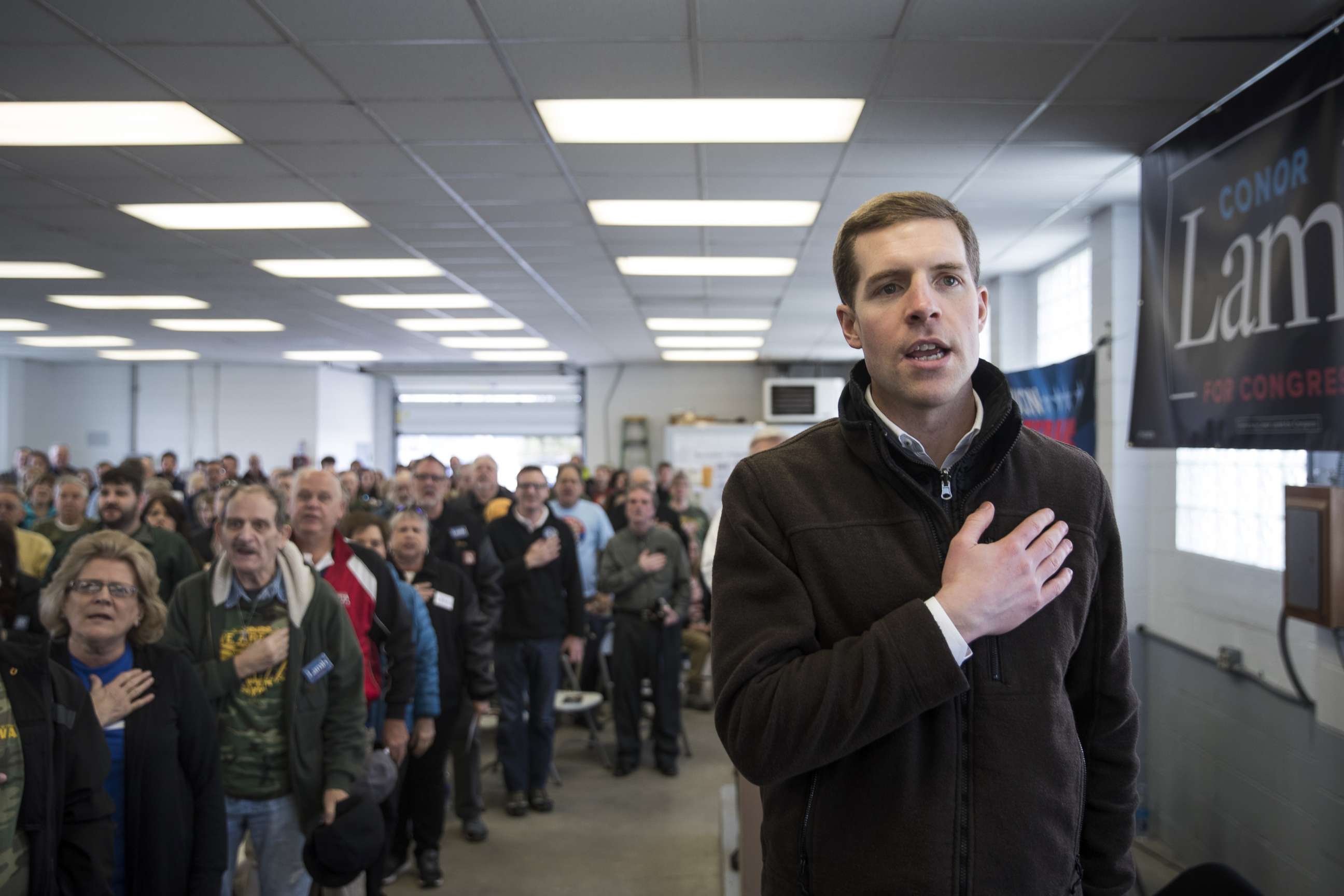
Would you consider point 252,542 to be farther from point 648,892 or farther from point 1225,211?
point 1225,211

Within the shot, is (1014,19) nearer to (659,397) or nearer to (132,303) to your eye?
(132,303)

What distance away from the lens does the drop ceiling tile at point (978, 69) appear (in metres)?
3.38

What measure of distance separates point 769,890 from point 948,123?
375 cm

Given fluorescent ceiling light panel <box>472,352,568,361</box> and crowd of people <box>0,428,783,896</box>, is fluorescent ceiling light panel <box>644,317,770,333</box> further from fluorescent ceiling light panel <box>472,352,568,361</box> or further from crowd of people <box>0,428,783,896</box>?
crowd of people <box>0,428,783,896</box>

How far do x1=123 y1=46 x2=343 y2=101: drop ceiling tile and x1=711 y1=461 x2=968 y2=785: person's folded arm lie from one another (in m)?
3.10

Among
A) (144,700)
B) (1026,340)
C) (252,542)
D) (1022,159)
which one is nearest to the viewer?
(144,700)

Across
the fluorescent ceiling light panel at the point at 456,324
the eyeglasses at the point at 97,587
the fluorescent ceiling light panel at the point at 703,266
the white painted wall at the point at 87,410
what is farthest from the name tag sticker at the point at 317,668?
the white painted wall at the point at 87,410

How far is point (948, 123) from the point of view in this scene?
164 inches

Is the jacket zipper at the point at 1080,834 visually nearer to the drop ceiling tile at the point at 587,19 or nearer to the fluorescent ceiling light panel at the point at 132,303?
the drop ceiling tile at the point at 587,19

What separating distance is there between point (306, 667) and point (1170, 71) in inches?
145

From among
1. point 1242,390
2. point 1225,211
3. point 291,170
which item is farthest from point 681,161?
point 1242,390

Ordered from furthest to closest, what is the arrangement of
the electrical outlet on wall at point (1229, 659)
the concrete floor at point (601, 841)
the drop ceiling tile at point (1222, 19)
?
1. the concrete floor at point (601, 841)
2. the electrical outlet on wall at point (1229, 659)
3. the drop ceiling tile at point (1222, 19)

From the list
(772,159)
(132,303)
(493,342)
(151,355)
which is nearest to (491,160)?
(772,159)

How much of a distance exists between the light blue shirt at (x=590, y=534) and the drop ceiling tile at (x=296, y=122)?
275cm
